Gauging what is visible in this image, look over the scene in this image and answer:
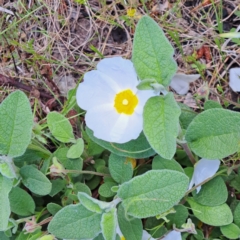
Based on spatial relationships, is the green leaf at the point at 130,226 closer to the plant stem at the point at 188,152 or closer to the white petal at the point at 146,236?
the white petal at the point at 146,236

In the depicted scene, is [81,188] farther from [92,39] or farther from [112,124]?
[92,39]

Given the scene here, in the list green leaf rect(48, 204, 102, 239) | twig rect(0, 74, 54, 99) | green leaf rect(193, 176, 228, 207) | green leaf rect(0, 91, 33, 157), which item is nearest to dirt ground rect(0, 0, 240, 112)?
twig rect(0, 74, 54, 99)

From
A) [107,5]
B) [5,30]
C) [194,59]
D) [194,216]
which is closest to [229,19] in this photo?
[194,59]

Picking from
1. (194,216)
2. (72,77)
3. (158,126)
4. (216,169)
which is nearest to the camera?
(158,126)

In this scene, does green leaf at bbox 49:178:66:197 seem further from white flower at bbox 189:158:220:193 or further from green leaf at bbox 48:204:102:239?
white flower at bbox 189:158:220:193

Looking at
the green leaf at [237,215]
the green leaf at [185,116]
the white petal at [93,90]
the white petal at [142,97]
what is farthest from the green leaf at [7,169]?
the green leaf at [237,215]

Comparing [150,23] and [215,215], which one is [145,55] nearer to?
[150,23]
